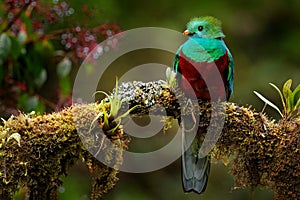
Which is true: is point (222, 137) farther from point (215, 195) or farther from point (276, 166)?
point (215, 195)

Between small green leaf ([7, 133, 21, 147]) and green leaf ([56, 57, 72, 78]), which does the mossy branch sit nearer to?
small green leaf ([7, 133, 21, 147])

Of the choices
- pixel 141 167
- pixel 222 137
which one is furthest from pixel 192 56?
pixel 141 167

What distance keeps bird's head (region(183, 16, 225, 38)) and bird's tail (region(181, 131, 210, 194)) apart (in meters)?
0.49

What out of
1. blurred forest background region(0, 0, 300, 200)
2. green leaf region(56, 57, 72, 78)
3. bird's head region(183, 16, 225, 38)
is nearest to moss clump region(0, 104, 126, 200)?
bird's head region(183, 16, 225, 38)

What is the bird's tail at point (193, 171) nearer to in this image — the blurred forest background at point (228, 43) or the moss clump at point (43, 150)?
the moss clump at point (43, 150)

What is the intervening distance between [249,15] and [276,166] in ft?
10.2

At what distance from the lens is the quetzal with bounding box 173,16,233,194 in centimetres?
216

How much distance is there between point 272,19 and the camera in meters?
5.03

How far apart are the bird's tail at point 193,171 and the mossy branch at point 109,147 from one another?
4.0 inches

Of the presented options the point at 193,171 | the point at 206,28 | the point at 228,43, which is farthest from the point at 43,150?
the point at 228,43

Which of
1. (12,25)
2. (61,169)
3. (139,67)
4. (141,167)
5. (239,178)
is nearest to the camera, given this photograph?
(61,169)

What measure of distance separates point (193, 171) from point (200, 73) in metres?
0.41

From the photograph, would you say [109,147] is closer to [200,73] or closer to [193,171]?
[193,171]

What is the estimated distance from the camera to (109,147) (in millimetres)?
2016
